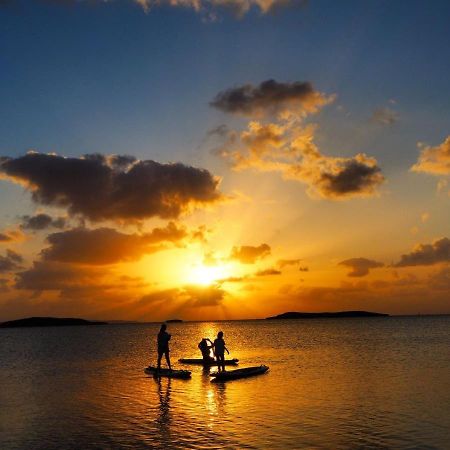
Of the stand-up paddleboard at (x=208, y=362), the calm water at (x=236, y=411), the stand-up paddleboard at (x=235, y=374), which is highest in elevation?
the stand-up paddleboard at (x=208, y=362)

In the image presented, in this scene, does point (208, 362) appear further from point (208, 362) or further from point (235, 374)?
point (235, 374)

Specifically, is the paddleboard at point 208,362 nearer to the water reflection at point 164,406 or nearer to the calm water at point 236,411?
the calm water at point 236,411

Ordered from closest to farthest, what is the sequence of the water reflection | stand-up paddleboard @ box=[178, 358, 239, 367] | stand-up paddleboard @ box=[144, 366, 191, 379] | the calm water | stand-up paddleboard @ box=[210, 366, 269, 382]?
the calm water → the water reflection → stand-up paddleboard @ box=[210, 366, 269, 382] → stand-up paddleboard @ box=[144, 366, 191, 379] → stand-up paddleboard @ box=[178, 358, 239, 367]

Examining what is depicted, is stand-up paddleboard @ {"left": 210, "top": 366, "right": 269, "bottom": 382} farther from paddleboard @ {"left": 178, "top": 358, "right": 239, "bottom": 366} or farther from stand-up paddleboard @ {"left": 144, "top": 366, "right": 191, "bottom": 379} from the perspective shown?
paddleboard @ {"left": 178, "top": 358, "right": 239, "bottom": 366}

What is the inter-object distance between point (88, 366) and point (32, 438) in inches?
1327

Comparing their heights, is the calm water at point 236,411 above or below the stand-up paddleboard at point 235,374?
below

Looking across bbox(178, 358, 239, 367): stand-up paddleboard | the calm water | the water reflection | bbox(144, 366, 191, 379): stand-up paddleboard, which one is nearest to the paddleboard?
bbox(178, 358, 239, 367): stand-up paddleboard

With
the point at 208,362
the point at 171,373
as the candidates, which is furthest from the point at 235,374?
the point at 208,362

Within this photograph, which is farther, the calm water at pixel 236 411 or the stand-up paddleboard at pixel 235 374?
the stand-up paddleboard at pixel 235 374

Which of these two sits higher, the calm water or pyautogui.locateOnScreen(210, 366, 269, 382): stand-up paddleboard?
pyautogui.locateOnScreen(210, 366, 269, 382): stand-up paddleboard

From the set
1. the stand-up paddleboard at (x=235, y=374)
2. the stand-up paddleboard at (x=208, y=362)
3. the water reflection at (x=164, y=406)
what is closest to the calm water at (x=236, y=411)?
the water reflection at (x=164, y=406)

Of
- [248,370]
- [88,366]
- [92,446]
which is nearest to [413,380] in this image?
[248,370]

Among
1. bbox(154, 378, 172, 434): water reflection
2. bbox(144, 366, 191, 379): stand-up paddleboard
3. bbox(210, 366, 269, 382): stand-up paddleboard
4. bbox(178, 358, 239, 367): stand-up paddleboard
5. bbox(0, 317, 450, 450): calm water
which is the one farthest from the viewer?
bbox(178, 358, 239, 367): stand-up paddleboard

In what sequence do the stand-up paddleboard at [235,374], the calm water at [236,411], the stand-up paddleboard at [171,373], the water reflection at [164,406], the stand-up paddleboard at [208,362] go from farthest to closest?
the stand-up paddleboard at [208,362]
the stand-up paddleboard at [171,373]
the stand-up paddleboard at [235,374]
the water reflection at [164,406]
the calm water at [236,411]
